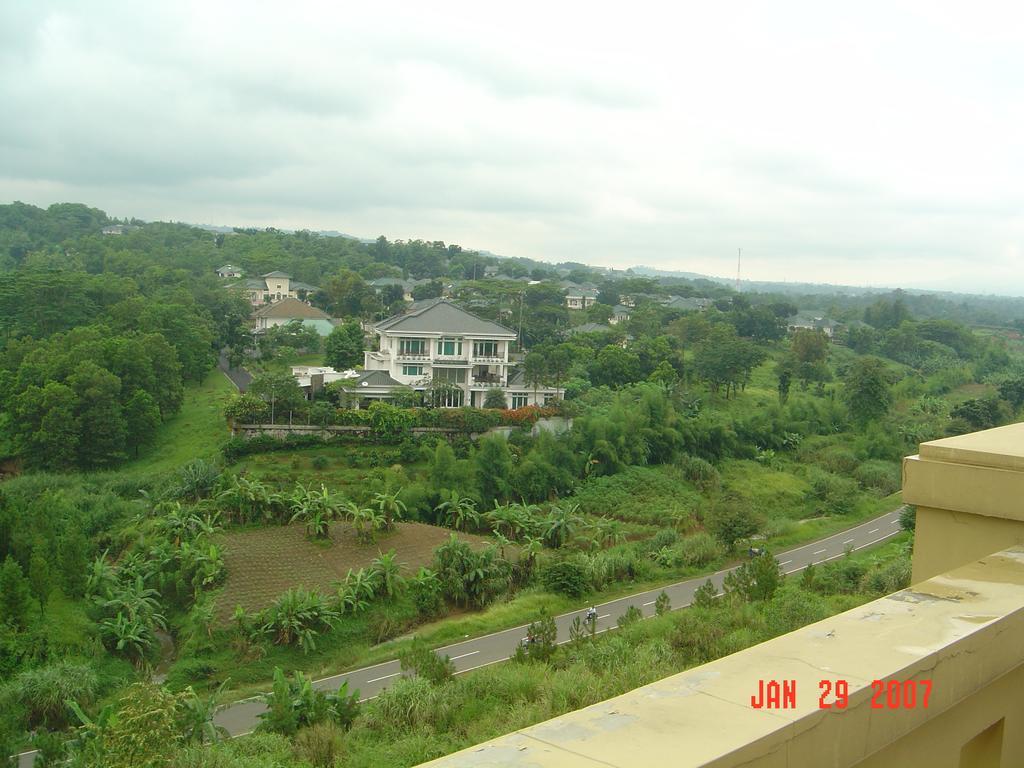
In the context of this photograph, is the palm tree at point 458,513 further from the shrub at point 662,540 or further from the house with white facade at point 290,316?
the house with white facade at point 290,316

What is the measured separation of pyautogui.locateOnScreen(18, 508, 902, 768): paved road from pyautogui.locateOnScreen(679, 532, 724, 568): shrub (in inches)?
19.1

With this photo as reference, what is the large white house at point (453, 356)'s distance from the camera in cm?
2894

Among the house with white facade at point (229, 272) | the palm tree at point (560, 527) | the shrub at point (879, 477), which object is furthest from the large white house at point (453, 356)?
the house with white facade at point (229, 272)

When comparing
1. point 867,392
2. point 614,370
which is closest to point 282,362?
point 614,370

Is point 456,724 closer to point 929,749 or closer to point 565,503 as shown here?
point 929,749

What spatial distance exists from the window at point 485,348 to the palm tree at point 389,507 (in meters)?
10.6

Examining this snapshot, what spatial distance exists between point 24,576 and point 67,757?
266 inches

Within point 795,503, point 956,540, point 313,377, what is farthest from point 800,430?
point 956,540

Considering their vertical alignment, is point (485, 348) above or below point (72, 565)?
above

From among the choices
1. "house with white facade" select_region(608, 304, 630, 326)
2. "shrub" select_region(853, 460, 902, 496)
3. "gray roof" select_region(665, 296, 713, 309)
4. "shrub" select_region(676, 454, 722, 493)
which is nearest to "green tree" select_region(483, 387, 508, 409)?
"shrub" select_region(676, 454, 722, 493)

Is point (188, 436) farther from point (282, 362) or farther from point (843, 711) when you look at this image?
point (843, 711)

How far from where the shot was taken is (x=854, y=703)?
1.61 metres

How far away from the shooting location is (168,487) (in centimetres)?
2078

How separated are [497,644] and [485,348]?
17.2 meters
